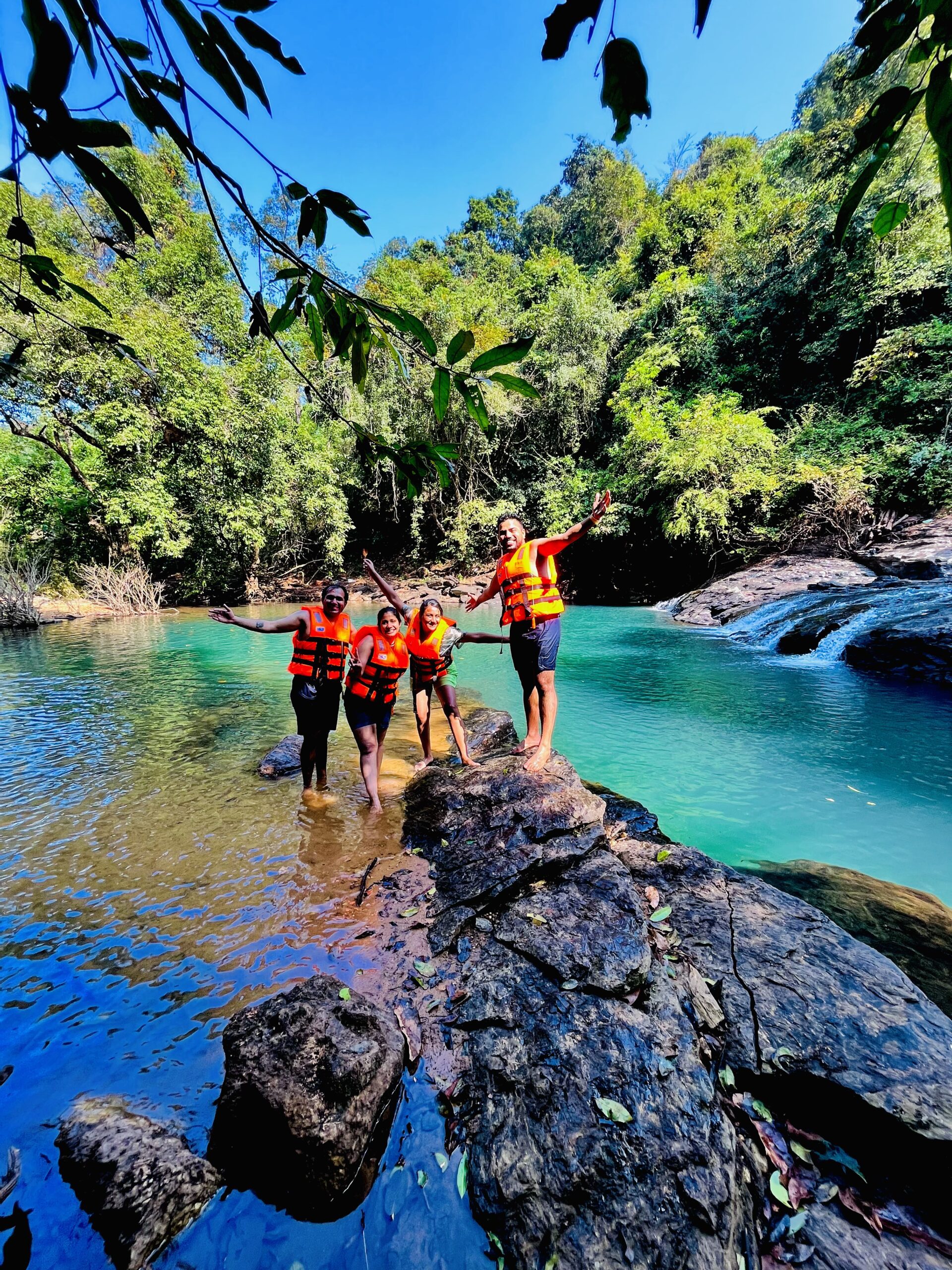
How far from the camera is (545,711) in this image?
493 cm

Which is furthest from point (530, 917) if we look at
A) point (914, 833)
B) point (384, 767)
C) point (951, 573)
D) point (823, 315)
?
point (823, 315)

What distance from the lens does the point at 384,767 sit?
645cm

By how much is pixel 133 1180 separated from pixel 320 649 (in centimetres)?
383

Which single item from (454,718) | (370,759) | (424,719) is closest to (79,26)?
(370,759)

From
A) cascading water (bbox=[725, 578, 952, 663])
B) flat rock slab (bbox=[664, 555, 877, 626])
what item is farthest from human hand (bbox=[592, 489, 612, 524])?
flat rock slab (bbox=[664, 555, 877, 626])

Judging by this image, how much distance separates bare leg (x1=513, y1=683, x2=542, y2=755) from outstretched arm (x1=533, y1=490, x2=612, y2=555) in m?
1.27

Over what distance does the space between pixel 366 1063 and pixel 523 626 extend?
3329mm

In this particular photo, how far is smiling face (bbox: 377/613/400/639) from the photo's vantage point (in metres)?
5.26

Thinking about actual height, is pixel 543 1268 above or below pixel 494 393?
below

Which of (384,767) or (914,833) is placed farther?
(384,767)

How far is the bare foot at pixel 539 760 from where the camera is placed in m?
4.66

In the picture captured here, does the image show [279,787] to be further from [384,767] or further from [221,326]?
[221,326]

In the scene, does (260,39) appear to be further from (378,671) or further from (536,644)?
(378,671)

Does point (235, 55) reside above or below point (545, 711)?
above
